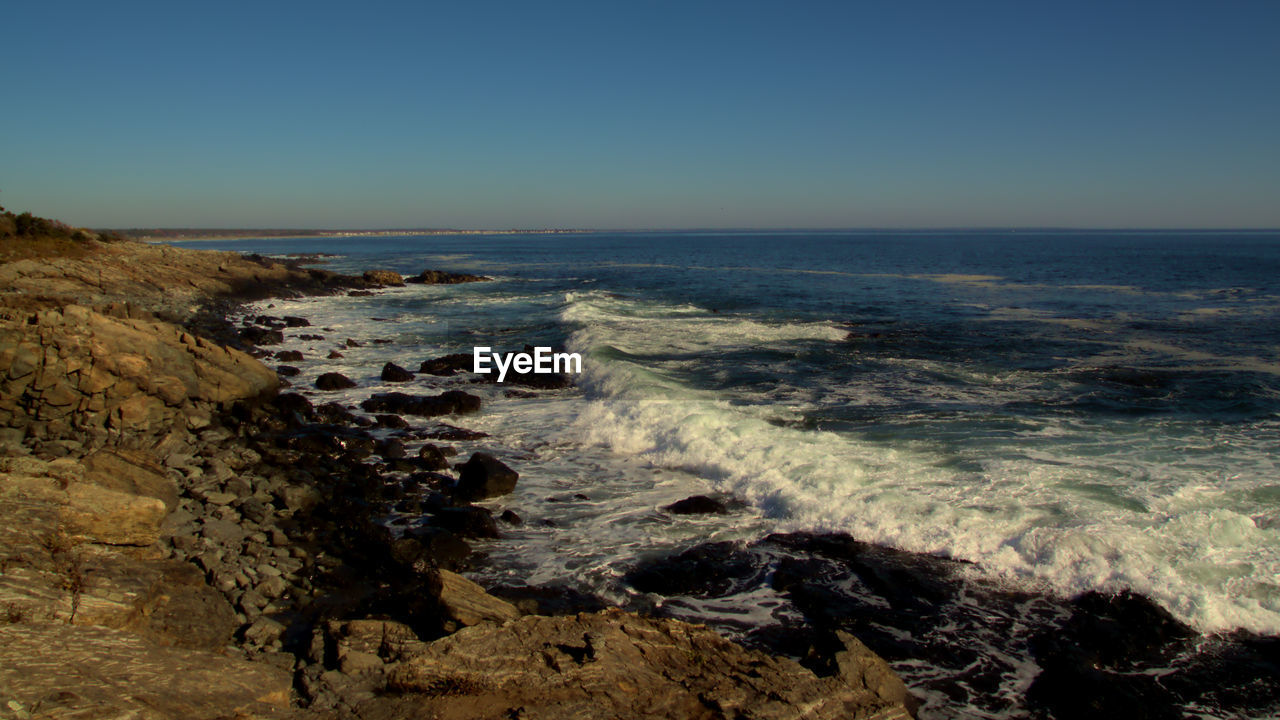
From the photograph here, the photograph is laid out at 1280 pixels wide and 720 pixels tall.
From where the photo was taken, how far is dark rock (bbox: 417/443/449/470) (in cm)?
1223

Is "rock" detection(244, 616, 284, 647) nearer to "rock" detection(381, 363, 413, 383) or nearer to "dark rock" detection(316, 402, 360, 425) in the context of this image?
"dark rock" detection(316, 402, 360, 425)

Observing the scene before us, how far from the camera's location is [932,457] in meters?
12.5

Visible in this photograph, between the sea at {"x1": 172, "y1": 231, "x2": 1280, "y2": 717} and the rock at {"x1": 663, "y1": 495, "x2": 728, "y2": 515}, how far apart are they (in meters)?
0.30

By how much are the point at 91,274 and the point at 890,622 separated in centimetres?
3537

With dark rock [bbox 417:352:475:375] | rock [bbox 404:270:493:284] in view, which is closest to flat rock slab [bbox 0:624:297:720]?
dark rock [bbox 417:352:475:375]

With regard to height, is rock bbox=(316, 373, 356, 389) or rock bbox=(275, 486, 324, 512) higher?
rock bbox=(316, 373, 356, 389)

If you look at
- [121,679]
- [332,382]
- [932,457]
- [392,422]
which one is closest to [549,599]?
[121,679]

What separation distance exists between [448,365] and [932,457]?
563 inches

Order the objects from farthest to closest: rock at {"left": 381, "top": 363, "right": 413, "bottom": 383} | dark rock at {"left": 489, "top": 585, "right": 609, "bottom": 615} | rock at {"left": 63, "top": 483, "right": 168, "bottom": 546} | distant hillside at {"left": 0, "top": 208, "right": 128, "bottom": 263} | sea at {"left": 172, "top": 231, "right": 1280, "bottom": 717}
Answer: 1. distant hillside at {"left": 0, "top": 208, "right": 128, "bottom": 263}
2. rock at {"left": 381, "top": 363, "right": 413, "bottom": 383}
3. sea at {"left": 172, "top": 231, "right": 1280, "bottom": 717}
4. dark rock at {"left": 489, "top": 585, "right": 609, "bottom": 615}
5. rock at {"left": 63, "top": 483, "right": 168, "bottom": 546}

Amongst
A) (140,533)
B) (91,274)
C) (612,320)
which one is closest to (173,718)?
(140,533)

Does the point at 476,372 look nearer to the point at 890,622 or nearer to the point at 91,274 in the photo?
the point at 890,622

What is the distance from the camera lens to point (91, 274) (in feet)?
98.2

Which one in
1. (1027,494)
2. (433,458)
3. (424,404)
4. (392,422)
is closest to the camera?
(1027,494)

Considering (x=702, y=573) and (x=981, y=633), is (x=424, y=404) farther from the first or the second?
(x=981, y=633)
